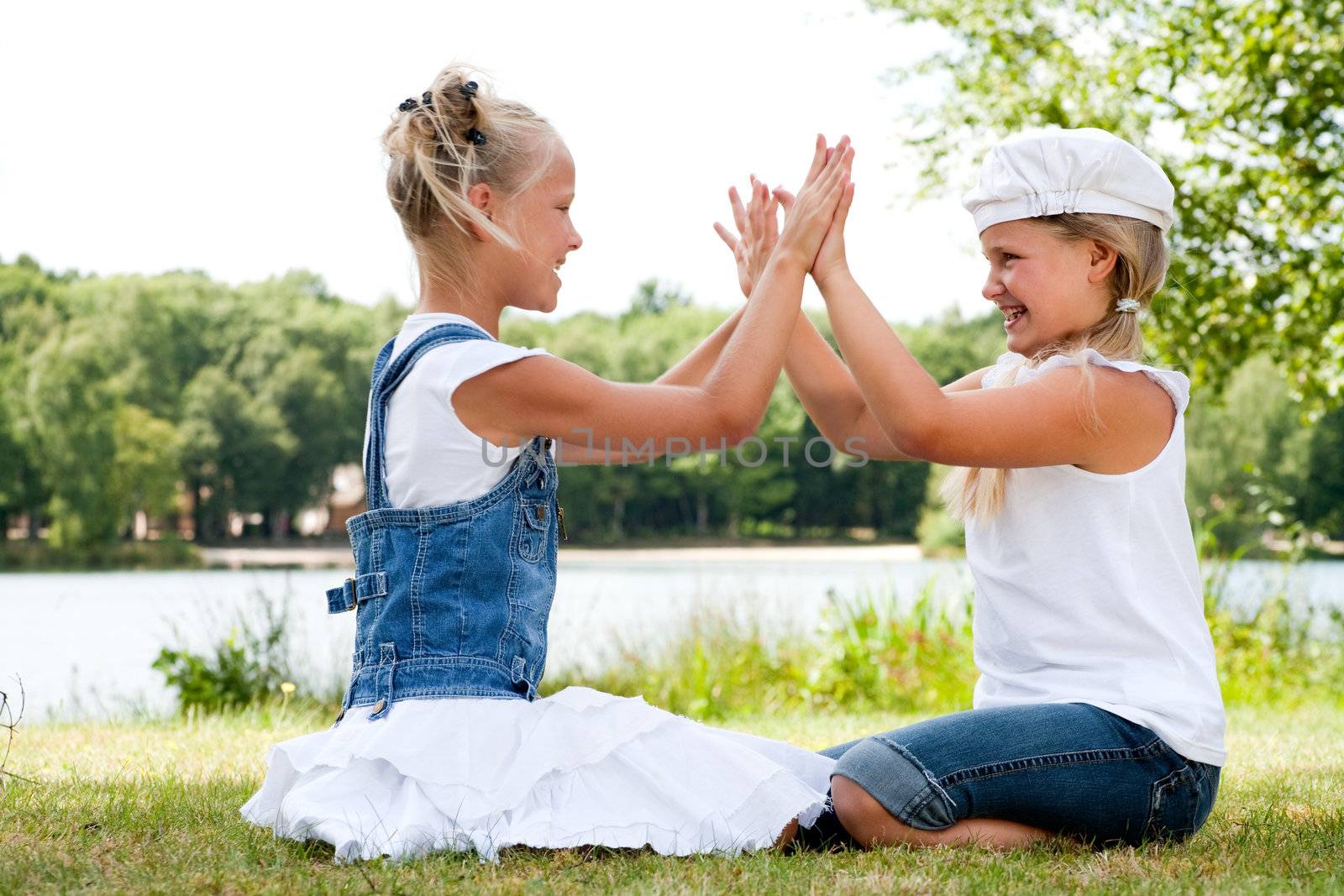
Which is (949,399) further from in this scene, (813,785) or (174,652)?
(174,652)

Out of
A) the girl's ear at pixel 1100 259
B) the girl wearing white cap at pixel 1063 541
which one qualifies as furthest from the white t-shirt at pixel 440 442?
the girl's ear at pixel 1100 259

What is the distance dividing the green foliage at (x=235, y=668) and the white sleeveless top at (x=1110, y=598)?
4.96 metres

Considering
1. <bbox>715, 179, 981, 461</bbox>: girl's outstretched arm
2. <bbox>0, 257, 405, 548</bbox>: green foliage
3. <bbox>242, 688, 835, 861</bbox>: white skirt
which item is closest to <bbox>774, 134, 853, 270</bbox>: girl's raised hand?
<bbox>715, 179, 981, 461</bbox>: girl's outstretched arm

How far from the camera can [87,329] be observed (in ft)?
147

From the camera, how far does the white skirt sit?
92.0 inches

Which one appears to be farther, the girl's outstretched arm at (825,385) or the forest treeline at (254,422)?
the forest treeline at (254,422)

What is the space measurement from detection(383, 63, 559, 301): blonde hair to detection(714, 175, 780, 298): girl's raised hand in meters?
0.54

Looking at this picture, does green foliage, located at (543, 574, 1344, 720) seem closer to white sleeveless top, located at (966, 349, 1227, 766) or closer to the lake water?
the lake water

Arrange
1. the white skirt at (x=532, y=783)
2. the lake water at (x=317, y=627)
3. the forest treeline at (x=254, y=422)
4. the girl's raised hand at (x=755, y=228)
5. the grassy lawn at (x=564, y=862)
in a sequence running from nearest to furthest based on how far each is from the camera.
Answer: the grassy lawn at (x=564, y=862) < the white skirt at (x=532, y=783) < the girl's raised hand at (x=755, y=228) < the lake water at (x=317, y=627) < the forest treeline at (x=254, y=422)

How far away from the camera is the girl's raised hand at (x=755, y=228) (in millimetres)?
2889

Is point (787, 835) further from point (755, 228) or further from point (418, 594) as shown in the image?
point (755, 228)

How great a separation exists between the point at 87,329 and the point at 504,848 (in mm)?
47396

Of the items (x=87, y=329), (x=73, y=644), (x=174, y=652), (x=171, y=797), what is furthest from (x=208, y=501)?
(x=171, y=797)

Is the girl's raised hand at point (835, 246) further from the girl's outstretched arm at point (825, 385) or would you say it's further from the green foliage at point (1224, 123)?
the green foliage at point (1224, 123)
